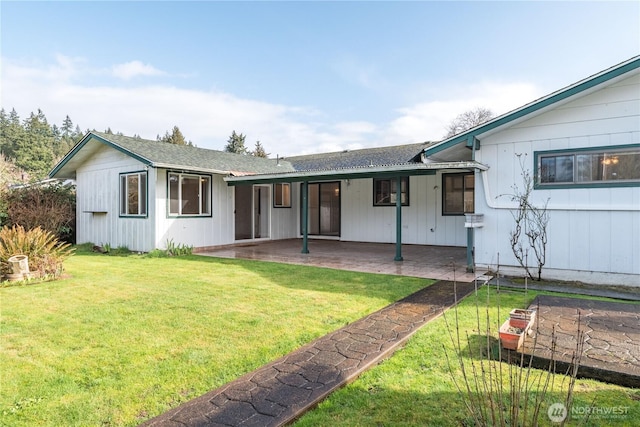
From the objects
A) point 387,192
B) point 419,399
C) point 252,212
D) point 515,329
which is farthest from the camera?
point 252,212

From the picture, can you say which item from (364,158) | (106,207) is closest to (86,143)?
(106,207)

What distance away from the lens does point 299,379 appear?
2.93m

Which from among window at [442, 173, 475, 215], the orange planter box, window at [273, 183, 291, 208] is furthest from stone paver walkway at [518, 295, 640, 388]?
window at [273, 183, 291, 208]

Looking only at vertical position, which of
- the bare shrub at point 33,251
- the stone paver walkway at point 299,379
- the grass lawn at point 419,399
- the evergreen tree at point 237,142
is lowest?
the grass lawn at point 419,399

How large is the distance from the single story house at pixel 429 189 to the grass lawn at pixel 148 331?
2.85 metres

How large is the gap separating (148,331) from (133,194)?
824 cm

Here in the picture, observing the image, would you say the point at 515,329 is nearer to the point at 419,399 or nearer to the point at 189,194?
the point at 419,399

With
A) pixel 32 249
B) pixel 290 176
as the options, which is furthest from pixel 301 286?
pixel 32 249

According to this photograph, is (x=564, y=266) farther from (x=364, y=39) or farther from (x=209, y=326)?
(x=364, y=39)

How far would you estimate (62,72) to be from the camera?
14664mm

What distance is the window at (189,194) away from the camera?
10695 millimetres

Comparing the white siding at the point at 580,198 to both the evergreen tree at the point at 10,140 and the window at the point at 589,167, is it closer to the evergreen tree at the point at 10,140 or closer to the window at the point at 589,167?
the window at the point at 589,167

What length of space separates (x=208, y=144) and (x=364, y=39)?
1619 inches

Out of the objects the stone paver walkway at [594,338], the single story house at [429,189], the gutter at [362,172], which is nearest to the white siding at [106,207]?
the single story house at [429,189]
